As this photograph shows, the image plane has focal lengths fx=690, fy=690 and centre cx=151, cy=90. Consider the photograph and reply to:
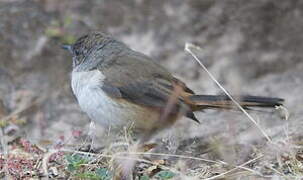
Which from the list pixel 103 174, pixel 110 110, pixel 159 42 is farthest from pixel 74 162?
pixel 159 42

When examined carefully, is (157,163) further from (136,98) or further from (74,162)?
(136,98)

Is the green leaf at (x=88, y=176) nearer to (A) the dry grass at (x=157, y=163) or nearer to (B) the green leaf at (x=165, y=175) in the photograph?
(A) the dry grass at (x=157, y=163)

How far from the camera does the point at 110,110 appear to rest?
5707mm

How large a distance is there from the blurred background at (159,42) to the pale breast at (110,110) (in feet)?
6.56

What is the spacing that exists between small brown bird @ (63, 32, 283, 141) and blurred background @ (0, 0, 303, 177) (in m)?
1.86

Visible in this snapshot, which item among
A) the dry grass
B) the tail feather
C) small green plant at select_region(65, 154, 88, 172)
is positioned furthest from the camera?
the tail feather

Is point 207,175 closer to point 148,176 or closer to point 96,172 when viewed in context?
point 148,176

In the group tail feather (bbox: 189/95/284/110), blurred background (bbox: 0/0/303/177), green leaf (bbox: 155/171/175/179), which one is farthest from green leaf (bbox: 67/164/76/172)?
blurred background (bbox: 0/0/303/177)

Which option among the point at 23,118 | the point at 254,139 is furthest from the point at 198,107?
the point at 23,118

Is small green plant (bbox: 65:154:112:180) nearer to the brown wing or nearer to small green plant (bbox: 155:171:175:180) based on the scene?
small green plant (bbox: 155:171:175:180)

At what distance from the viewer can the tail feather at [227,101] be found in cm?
539

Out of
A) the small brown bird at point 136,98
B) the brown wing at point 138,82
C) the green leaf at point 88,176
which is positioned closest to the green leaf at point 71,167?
the green leaf at point 88,176

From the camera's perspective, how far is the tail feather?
5.39 m

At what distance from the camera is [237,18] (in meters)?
8.95
